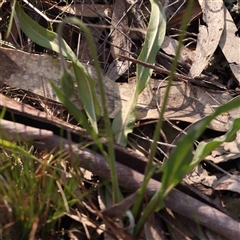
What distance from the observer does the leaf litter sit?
4.33 ft

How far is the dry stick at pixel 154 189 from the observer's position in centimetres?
109

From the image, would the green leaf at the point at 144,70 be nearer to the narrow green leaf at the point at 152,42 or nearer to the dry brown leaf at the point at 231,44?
the narrow green leaf at the point at 152,42

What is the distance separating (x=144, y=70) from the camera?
1386 mm

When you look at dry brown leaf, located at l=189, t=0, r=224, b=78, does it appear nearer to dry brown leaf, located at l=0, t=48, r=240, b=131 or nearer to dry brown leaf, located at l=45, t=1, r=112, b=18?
dry brown leaf, located at l=0, t=48, r=240, b=131

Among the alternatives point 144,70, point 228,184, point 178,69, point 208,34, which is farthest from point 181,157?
point 208,34

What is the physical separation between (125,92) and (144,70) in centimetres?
9

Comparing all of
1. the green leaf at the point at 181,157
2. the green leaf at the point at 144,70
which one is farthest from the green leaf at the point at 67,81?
the green leaf at the point at 144,70

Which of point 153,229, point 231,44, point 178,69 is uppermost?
point 231,44

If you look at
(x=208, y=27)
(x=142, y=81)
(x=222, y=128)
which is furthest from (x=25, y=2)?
(x=222, y=128)

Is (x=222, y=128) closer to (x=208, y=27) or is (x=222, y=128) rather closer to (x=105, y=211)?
(x=208, y=27)

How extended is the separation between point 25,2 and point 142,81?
505mm

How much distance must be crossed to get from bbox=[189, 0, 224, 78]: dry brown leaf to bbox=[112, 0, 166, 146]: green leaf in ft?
0.52

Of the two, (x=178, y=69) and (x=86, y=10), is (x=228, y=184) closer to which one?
(x=178, y=69)

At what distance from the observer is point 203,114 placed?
1.39 m
